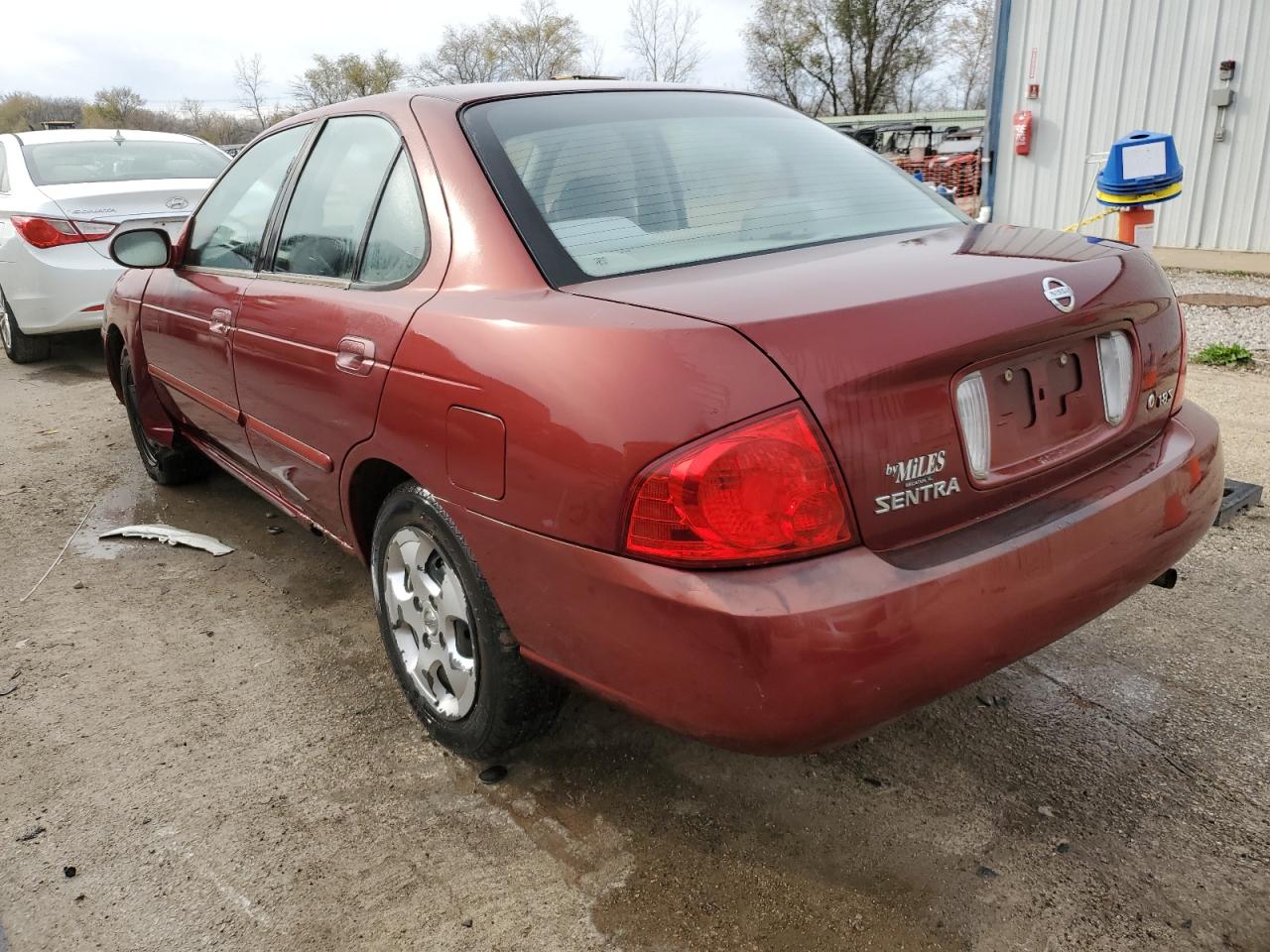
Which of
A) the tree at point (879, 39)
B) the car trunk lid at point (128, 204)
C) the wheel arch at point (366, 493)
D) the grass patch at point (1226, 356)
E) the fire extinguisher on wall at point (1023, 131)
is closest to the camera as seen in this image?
the wheel arch at point (366, 493)

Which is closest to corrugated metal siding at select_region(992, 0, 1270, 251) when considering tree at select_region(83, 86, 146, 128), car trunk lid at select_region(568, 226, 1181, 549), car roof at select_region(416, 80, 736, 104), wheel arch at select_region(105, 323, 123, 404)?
car roof at select_region(416, 80, 736, 104)

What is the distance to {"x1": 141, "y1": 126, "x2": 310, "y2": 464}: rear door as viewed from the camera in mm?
3195

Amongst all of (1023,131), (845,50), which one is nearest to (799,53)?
(845,50)

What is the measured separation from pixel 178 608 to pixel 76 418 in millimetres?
3350

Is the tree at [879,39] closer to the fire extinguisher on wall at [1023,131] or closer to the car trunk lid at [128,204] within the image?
the fire extinguisher on wall at [1023,131]

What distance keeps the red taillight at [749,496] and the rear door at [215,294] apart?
6.59 ft

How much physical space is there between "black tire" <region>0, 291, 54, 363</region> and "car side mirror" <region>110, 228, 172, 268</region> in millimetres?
4710

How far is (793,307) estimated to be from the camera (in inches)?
68.1

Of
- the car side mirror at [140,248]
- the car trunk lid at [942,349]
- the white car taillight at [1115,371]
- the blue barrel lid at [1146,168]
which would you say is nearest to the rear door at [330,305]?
the car trunk lid at [942,349]

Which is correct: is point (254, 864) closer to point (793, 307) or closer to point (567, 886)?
point (567, 886)

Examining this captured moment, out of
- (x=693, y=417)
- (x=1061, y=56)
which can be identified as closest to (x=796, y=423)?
(x=693, y=417)

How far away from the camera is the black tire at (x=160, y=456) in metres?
4.50

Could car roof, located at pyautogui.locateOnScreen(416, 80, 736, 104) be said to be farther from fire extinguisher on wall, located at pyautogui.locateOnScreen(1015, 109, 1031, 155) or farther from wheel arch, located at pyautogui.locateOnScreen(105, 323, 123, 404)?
fire extinguisher on wall, located at pyautogui.locateOnScreen(1015, 109, 1031, 155)

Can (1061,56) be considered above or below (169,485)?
above
